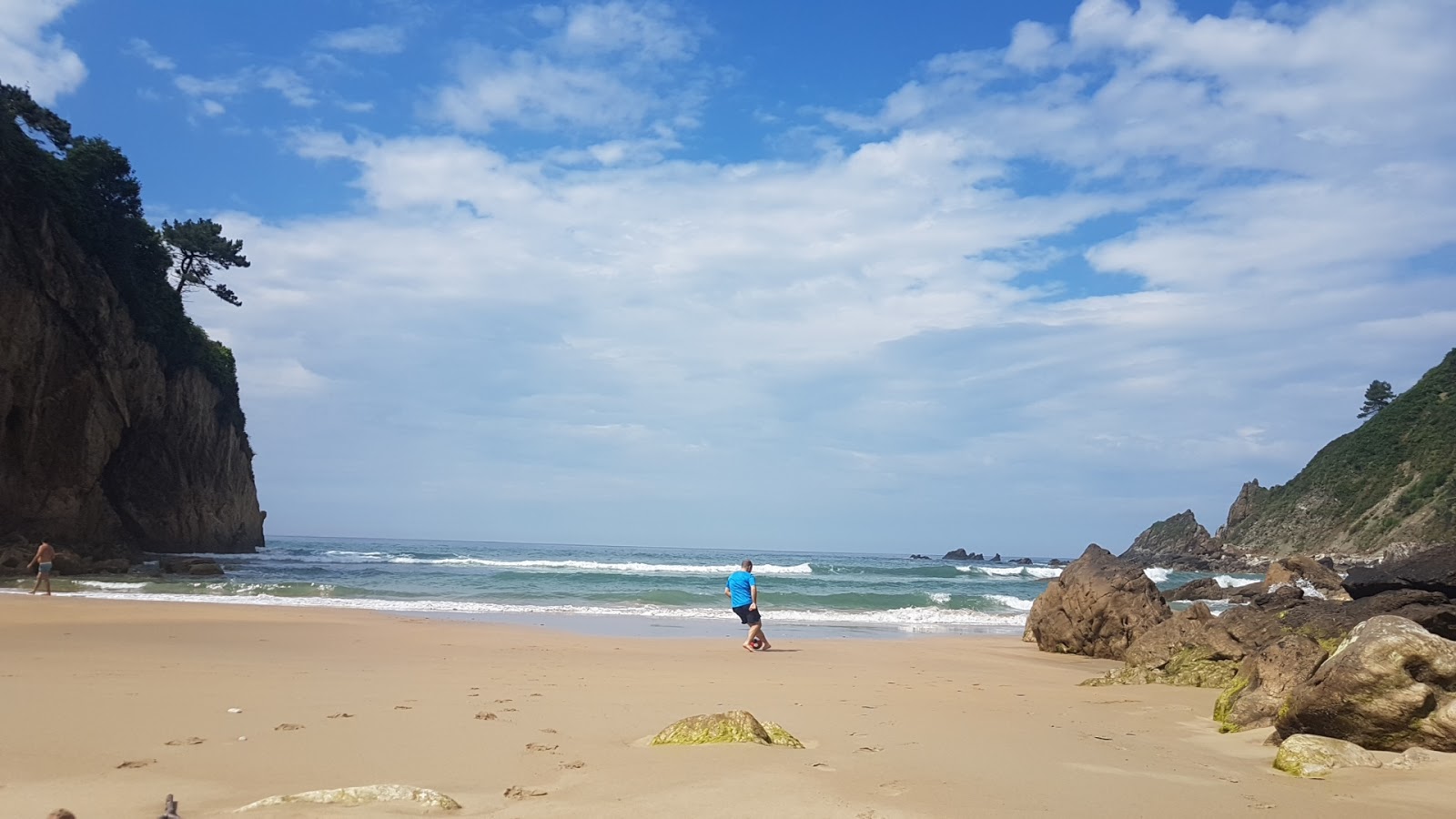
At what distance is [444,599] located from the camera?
77.7 feet

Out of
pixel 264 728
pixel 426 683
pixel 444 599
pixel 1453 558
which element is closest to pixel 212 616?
pixel 444 599

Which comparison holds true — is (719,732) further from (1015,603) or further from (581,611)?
(1015,603)

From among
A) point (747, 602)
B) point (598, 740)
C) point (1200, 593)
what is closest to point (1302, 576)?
point (1200, 593)

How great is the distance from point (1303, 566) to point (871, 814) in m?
32.0

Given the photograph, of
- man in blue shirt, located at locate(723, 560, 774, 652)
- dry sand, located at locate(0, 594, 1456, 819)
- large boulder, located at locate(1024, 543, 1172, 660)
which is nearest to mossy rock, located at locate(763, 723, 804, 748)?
dry sand, located at locate(0, 594, 1456, 819)

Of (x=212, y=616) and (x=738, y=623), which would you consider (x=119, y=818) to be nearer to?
(x=212, y=616)

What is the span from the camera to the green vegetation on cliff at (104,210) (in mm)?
30094

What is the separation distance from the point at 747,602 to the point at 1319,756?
10.2 metres

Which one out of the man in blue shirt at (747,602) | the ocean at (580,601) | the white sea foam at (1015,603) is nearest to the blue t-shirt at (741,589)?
the man in blue shirt at (747,602)

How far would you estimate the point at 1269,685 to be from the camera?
7289 millimetres

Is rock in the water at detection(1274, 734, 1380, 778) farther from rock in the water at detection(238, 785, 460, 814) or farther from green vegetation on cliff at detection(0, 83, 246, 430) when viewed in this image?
green vegetation on cliff at detection(0, 83, 246, 430)

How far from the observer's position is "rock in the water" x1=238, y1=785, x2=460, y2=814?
416cm

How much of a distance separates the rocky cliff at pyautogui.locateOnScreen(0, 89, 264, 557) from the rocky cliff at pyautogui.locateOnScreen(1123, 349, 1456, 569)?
228 feet

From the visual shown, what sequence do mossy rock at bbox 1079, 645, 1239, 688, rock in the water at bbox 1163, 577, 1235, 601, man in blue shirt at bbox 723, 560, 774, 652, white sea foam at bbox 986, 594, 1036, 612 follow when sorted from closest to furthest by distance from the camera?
1. mossy rock at bbox 1079, 645, 1239, 688
2. man in blue shirt at bbox 723, 560, 774, 652
3. white sea foam at bbox 986, 594, 1036, 612
4. rock in the water at bbox 1163, 577, 1235, 601
